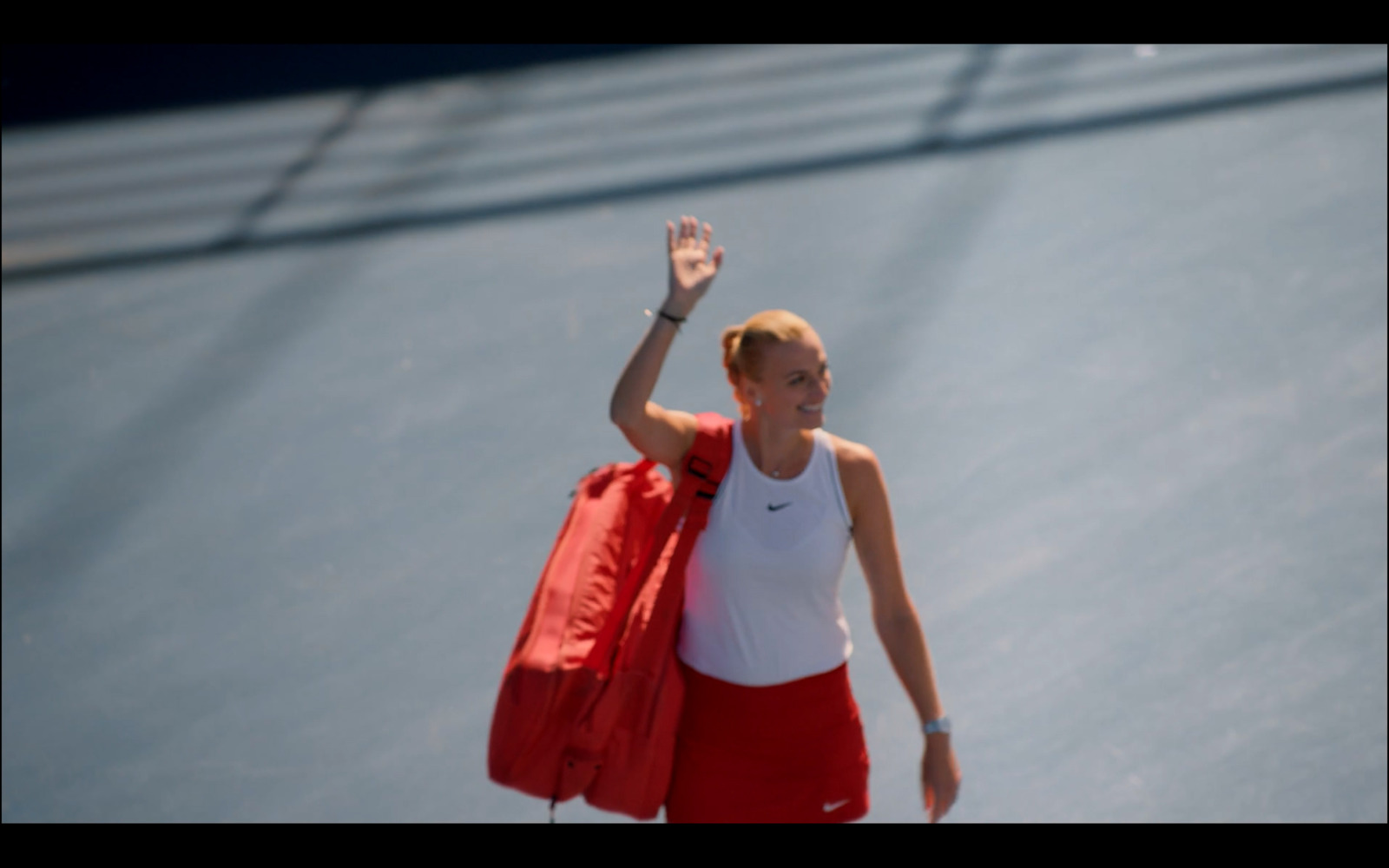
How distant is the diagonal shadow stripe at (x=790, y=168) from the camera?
680 centimetres

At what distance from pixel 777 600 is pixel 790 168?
4.76 metres

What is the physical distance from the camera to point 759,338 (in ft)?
8.82

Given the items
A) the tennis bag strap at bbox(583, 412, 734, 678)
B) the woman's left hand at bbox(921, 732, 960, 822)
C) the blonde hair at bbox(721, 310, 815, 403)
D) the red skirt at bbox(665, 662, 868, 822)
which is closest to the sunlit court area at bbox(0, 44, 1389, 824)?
the woman's left hand at bbox(921, 732, 960, 822)

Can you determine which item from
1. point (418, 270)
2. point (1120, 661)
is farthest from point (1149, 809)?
point (418, 270)

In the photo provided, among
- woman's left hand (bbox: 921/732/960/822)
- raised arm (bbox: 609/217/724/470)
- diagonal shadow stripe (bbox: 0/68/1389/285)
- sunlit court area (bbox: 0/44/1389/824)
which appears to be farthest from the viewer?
diagonal shadow stripe (bbox: 0/68/1389/285)

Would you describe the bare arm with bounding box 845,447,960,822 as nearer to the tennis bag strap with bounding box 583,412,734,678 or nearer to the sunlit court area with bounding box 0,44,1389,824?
the tennis bag strap with bounding box 583,412,734,678

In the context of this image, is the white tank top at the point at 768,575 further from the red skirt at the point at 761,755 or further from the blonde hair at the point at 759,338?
the blonde hair at the point at 759,338

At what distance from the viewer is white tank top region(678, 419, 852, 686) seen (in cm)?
269

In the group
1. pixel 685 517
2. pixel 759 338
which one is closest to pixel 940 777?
pixel 685 517

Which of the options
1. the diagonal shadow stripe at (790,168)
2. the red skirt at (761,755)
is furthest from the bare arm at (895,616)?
the diagonal shadow stripe at (790,168)

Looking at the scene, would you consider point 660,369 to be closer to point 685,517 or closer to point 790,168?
point 685,517

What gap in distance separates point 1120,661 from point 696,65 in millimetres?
5421

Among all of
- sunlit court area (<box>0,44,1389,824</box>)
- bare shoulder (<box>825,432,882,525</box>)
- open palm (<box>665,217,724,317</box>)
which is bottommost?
sunlit court area (<box>0,44,1389,824</box>)

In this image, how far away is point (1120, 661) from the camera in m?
4.15
